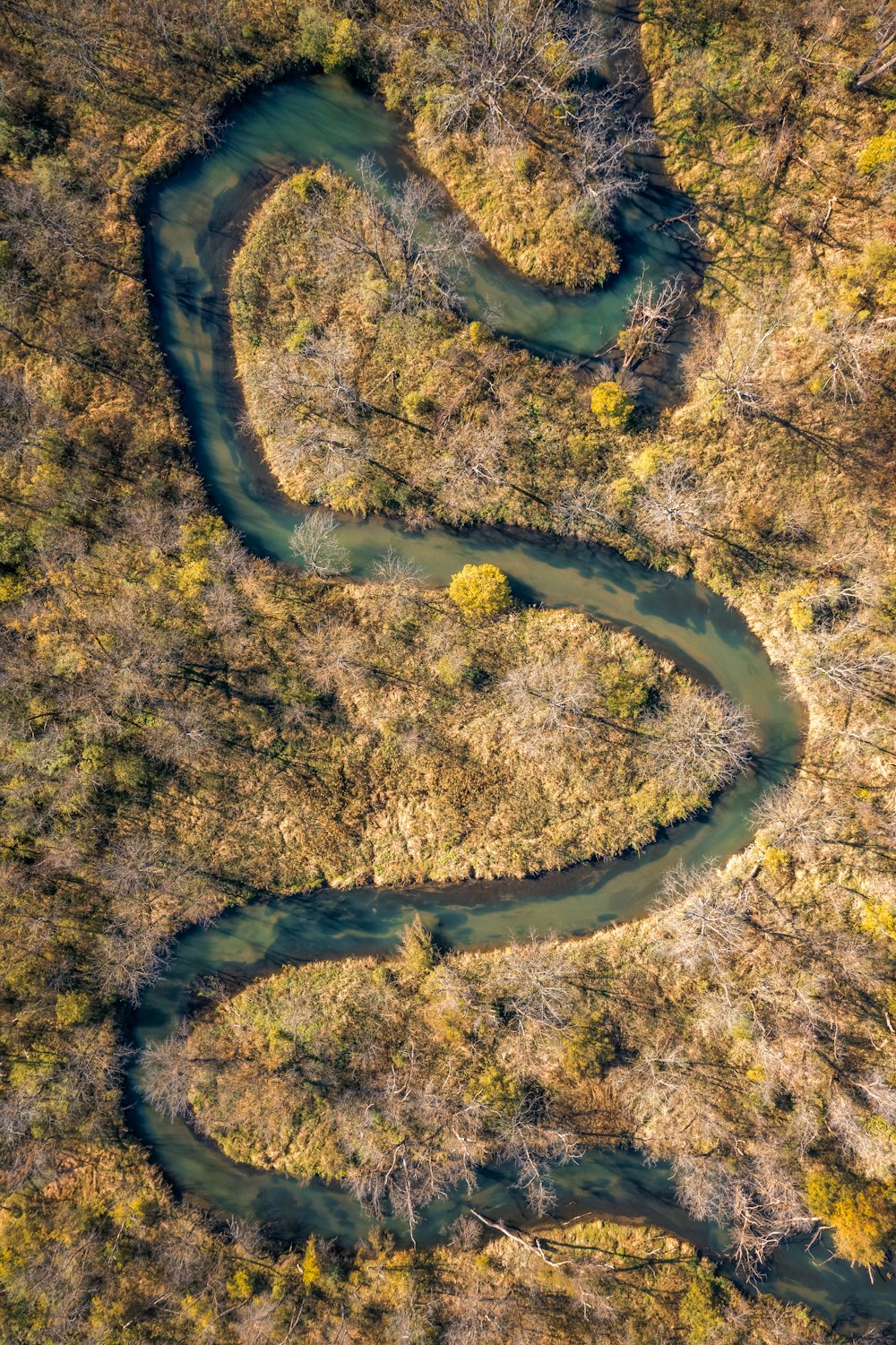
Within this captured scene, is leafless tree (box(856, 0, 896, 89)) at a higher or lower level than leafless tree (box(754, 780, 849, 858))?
higher

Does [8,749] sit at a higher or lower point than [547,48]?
lower

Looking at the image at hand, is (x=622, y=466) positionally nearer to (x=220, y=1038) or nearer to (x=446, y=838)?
(x=446, y=838)

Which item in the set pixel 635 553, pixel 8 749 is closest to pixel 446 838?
pixel 635 553

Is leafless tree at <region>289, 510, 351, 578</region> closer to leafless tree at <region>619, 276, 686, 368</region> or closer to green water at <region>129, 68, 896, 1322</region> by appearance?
green water at <region>129, 68, 896, 1322</region>

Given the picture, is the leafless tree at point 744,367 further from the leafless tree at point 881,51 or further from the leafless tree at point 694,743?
the leafless tree at point 694,743

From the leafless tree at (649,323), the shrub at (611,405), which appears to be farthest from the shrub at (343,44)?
the shrub at (611,405)

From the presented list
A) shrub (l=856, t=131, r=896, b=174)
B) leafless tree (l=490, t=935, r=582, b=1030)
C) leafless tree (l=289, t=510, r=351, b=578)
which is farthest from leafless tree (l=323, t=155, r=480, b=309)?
leafless tree (l=490, t=935, r=582, b=1030)

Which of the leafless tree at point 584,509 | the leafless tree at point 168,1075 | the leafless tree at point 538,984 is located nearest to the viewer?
the leafless tree at point 538,984
